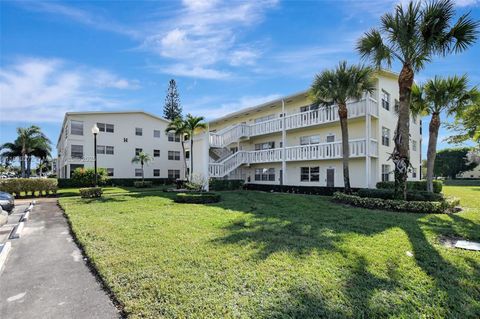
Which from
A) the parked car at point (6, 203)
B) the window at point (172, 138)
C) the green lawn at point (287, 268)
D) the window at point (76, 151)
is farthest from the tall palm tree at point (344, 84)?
the window at point (76, 151)

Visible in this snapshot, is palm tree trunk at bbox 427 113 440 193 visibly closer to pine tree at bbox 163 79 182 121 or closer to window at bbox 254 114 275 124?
window at bbox 254 114 275 124

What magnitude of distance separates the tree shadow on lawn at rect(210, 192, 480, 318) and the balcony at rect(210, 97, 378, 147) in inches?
328

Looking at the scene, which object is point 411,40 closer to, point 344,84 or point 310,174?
point 344,84

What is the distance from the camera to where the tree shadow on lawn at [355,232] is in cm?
390

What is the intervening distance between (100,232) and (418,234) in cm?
937

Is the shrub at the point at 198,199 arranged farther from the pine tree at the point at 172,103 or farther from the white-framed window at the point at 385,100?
the pine tree at the point at 172,103

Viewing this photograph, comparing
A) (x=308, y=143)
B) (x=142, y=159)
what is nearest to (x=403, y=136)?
(x=308, y=143)

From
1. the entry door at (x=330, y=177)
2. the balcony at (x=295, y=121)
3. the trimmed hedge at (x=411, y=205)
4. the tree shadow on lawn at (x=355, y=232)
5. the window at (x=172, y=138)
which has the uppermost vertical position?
the window at (x=172, y=138)

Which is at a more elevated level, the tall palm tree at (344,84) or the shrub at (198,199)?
the tall palm tree at (344,84)

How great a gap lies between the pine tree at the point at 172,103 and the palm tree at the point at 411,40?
4840 cm

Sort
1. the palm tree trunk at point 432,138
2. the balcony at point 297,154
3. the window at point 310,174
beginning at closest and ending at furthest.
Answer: the palm tree trunk at point 432,138
the balcony at point 297,154
the window at point 310,174

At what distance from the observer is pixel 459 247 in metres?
6.25

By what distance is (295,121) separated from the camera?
20.6 meters

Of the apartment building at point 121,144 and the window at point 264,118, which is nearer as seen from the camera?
the window at point 264,118
